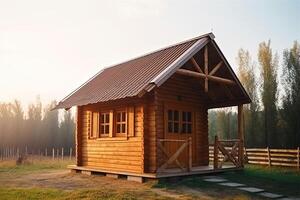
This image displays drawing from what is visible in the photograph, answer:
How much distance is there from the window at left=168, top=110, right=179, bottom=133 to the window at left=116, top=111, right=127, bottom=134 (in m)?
1.89

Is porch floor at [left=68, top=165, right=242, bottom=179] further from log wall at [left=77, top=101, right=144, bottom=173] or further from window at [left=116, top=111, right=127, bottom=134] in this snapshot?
window at [left=116, top=111, right=127, bottom=134]

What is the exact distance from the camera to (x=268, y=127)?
97.5 ft

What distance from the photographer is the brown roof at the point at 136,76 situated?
1241 cm

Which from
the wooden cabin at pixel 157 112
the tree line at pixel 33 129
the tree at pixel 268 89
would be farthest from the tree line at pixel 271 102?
the tree line at pixel 33 129

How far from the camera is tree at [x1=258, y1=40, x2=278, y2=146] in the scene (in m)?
29.6

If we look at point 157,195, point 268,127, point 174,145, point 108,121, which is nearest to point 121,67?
point 108,121

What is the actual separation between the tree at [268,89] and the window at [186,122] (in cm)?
1617

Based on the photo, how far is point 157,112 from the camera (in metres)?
12.6

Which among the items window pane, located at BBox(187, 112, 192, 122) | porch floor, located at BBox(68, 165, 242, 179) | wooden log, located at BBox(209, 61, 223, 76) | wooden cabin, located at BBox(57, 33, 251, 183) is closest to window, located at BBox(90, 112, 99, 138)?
wooden cabin, located at BBox(57, 33, 251, 183)

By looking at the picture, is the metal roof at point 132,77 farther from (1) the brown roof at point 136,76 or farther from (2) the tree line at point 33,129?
(2) the tree line at point 33,129

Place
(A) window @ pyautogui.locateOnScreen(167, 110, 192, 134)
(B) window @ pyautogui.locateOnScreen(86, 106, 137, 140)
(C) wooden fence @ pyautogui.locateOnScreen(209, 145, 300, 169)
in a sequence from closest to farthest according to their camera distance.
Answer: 1. (B) window @ pyautogui.locateOnScreen(86, 106, 137, 140)
2. (A) window @ pyautogui.locateOnScreen(167, 110, 192, 134)
3. (C) wooden fence @ pyautogui.locateOnScreen(209, 145, 300, 169)

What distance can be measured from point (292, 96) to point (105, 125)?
19.5 meters

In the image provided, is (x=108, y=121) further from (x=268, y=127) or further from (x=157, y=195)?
(x=268, y=127)

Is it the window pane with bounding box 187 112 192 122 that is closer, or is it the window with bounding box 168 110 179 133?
the window with bounding box 168 110 179 133
